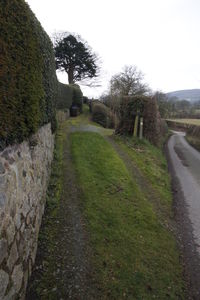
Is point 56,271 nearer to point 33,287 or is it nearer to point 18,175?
point 33,287

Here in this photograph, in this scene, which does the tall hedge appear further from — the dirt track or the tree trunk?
the tree trunk

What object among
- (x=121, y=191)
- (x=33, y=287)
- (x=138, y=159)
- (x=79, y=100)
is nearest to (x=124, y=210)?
(x=121, y=191)

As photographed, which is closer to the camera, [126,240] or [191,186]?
[126,240]

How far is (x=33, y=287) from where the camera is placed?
113 inches

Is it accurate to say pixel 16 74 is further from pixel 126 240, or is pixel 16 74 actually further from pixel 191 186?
pixel 191 186

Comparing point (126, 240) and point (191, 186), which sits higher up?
point (126, 240)

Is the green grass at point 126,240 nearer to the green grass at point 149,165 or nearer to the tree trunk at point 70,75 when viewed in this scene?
the green grass at point 149,165

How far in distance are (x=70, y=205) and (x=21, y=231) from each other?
237 centimetres

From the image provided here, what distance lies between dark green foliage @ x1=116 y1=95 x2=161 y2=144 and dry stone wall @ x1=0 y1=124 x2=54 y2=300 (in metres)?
11.2

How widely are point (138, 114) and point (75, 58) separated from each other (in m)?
21.0

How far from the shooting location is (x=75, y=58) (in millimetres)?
28438

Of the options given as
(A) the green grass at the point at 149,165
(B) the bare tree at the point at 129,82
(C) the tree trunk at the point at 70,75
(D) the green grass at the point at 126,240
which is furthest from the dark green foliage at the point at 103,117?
(D) the green grass at the point at 126,240

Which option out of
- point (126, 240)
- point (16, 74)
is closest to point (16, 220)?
point (16, 74)

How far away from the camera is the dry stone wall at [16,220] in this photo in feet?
6.93
